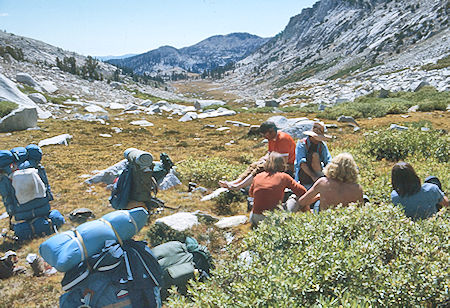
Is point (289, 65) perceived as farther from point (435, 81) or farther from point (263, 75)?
point (435, 81)

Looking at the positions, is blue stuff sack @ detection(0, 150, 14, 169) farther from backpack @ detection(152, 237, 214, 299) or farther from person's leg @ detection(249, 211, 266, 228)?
person's leg @ detection(249, 211, 266, 228)

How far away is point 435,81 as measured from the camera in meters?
31.8

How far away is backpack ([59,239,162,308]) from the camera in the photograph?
2.54 metres

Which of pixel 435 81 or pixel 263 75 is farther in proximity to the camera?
pixel 263 75

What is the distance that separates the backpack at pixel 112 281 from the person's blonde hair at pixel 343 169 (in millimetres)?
3141

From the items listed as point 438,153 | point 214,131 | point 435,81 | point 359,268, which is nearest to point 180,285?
point 359,268

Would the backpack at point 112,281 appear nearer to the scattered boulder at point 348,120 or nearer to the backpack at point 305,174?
the backpack at point 305,174

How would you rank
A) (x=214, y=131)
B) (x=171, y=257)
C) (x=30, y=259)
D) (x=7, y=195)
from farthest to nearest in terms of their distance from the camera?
(x=214, y=131), (x=7, y=195), (x=30, y=259), (x=171, y=257)

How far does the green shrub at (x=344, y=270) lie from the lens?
2.44 m

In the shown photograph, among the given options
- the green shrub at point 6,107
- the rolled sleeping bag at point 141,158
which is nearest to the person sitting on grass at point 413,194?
the rolled sleeping bag at point 141,158

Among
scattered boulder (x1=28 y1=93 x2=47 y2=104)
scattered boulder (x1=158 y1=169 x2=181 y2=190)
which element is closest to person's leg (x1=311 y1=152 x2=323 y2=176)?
scattered boulder (x1=158 y1=169 x2=181 y2=190)

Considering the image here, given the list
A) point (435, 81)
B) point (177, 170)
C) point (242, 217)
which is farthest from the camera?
point (435, 81)

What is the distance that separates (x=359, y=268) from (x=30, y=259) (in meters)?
5.22

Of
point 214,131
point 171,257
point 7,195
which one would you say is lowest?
point 214,131
